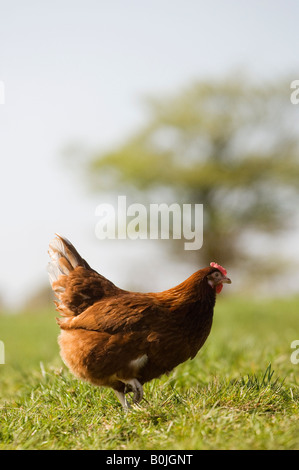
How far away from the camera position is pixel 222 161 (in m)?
25.7

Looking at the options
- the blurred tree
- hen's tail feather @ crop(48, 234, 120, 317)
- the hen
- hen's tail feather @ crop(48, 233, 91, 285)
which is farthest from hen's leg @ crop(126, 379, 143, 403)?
the blurred tree

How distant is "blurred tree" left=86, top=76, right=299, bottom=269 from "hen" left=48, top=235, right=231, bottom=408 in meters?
→ 20.7

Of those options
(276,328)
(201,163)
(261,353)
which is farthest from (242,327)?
(201,163)

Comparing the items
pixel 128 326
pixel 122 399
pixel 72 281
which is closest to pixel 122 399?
pixel 122 399

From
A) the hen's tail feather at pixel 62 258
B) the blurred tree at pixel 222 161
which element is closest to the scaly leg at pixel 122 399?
the hen's tail feather at pixel 62 258

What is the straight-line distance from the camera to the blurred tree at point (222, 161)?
25156 millimetres

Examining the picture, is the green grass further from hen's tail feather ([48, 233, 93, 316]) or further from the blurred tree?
the blurred tree

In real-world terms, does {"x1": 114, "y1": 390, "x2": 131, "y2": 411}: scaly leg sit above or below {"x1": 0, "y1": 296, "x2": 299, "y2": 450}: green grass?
above

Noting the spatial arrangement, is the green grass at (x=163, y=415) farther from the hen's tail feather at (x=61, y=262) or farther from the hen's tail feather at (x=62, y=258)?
the hen's tail feather at (x=62, y=258)

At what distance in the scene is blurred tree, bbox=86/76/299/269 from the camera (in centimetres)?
2516

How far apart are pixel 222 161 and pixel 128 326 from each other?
22563 mm

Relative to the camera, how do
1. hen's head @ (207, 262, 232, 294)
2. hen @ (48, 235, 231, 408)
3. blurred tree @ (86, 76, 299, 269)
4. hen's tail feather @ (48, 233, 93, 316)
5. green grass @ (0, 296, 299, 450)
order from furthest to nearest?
1. blurred tree @ (86, 76, 299, 269)
2. hen's tail feather @ (48, 233, 93, 316)
3. hen's head @ (207, 262, 232, 294)
4. hen @ (48, 235, 231, 408)
5. green grass @ (0, 296, 299, 450)

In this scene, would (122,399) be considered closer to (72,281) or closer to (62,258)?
(72,281)

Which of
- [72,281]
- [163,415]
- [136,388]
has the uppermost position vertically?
[72,281]
